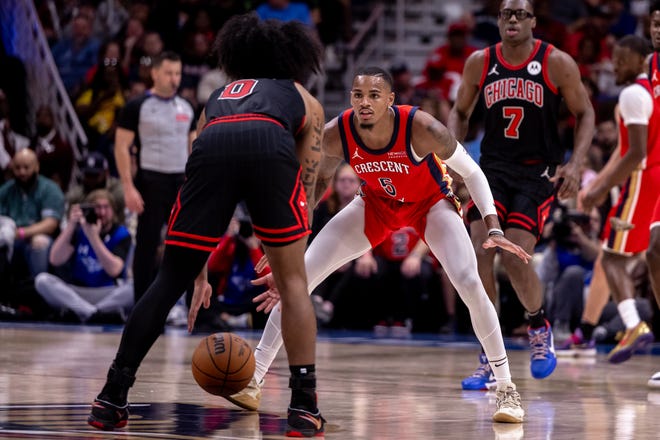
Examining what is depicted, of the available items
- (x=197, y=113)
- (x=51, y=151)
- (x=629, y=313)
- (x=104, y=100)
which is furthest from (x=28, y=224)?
(x=629, y=313)

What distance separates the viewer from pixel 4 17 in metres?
14.1

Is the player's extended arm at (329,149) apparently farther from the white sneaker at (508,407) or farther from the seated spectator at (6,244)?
the seated spectator at (6,244)

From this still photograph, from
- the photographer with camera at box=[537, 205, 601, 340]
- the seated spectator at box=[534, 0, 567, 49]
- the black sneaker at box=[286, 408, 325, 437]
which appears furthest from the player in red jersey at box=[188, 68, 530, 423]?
the seated spectator at box=[534, 0, 567, 49]

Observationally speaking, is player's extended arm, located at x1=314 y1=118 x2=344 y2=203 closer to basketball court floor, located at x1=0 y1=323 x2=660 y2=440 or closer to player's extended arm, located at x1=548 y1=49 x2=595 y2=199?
basketball court floor, located at x1=0 y1=323 x2=660 y2=440

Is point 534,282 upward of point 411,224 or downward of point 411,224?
downward

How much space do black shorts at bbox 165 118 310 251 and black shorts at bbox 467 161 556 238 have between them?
83.4 inches

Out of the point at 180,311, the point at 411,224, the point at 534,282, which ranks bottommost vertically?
the point at 180,311

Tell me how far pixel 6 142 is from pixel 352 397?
7895mm

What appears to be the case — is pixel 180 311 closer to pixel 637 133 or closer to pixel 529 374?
pixel 529 374

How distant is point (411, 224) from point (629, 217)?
2.37 meters

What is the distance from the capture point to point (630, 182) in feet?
25.0

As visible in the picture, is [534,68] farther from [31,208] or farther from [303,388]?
[31,208]

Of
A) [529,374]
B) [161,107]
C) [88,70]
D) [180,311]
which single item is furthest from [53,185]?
[529,374]

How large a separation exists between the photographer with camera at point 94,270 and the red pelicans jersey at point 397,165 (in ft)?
16.9
